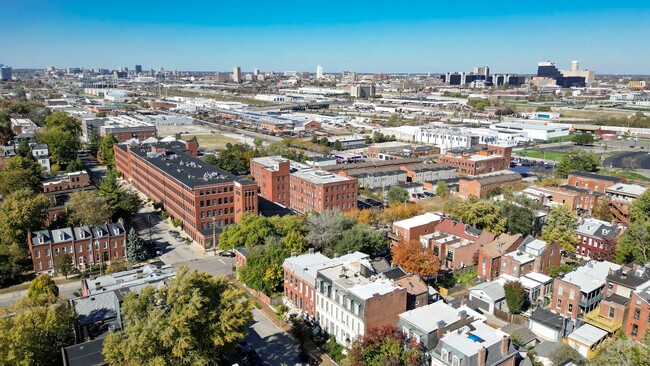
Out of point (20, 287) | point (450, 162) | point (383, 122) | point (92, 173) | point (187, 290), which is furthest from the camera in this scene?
point (383, 122)

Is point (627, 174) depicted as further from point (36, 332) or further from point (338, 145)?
point (36, 332)

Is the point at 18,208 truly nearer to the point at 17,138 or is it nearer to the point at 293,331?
the point at 293,331

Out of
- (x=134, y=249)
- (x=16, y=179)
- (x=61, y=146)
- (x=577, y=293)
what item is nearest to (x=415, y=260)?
(x=577, y=293)

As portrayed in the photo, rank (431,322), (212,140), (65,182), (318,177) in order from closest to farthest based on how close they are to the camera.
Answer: (431,322)
(318,177)
(65,182)
(212,140)

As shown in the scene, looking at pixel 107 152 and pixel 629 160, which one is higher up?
pixel 107 152

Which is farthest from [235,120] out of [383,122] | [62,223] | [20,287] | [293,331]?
[293,331]

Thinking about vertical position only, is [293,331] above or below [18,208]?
below
